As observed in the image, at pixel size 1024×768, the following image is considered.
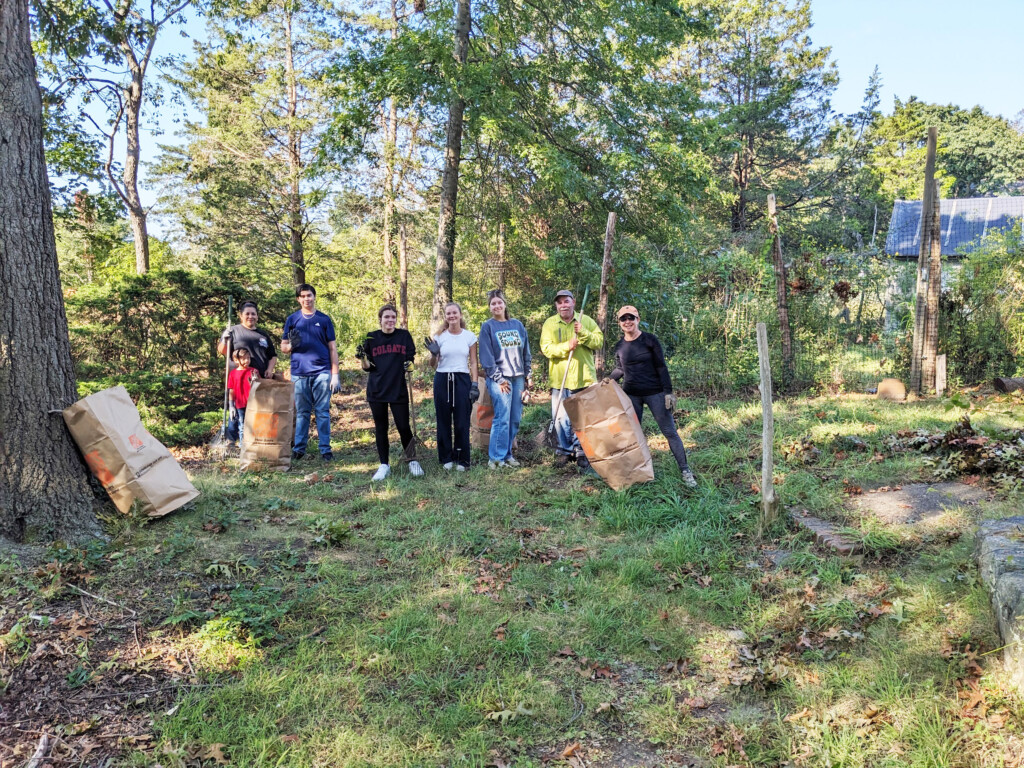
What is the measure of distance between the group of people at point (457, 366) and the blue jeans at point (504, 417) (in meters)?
0.01

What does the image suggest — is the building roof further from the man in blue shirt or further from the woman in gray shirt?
the man in blue shirt

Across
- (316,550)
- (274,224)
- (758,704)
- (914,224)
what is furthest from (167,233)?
(914,224)

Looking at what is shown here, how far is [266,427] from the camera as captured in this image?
6.22 meters

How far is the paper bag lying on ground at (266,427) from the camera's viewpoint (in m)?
6.20

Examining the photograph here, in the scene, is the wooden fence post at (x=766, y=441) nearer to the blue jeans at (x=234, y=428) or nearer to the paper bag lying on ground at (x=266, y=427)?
the paper bag lying on ground at (x=266, y=427)

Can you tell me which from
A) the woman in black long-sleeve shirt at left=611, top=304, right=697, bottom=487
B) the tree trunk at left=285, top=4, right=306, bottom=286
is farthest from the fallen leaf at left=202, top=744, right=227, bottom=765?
the tree trunk at left=285, top=4, right=306, bottom=286

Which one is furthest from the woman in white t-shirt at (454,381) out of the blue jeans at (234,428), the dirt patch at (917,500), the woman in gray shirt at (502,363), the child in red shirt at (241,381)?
the dirt patch at (917,500)

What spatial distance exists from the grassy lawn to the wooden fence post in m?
0.13

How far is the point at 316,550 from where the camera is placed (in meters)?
4.30

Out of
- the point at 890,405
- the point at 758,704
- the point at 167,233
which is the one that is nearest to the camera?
the point at 758,704

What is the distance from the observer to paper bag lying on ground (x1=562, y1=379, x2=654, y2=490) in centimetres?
519

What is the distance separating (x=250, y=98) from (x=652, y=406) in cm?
1375

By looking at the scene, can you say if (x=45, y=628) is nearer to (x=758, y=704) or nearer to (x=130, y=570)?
(x=130, y=570)

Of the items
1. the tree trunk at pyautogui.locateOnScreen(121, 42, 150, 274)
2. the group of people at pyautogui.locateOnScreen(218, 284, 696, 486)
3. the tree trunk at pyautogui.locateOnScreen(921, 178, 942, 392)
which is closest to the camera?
the group of people at pyautogui.locateOnScreen(218, 284, 696, 486)
